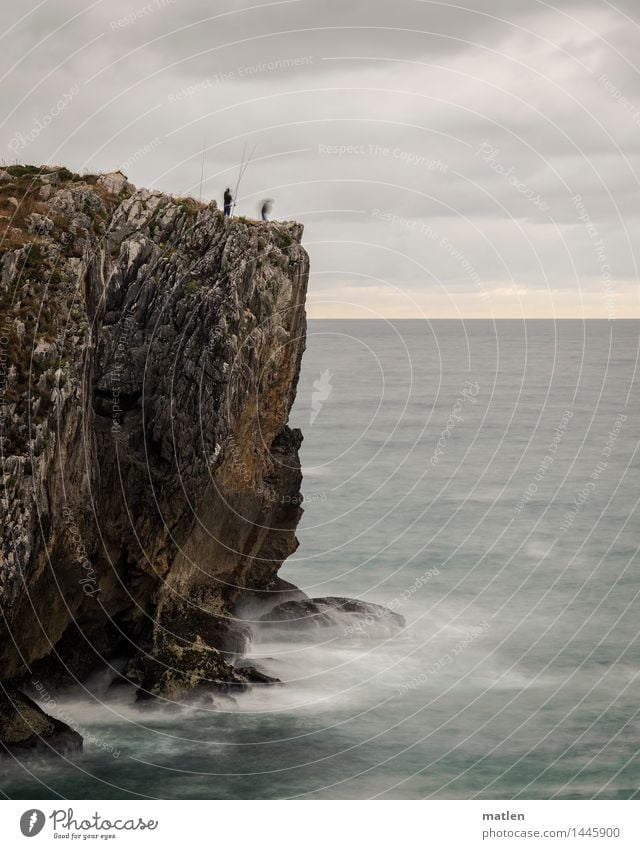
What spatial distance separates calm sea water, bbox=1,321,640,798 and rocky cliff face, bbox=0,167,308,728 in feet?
10.0

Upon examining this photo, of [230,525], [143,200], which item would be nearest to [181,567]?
[230,525]

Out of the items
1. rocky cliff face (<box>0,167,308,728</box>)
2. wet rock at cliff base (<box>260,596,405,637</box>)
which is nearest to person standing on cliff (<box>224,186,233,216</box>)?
rocky cliff face (<box>0,167,308,728</box>)

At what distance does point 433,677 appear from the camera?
48.5m

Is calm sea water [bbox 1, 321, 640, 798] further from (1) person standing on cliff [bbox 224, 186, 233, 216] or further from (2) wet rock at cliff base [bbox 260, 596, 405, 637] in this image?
(1) person standing on cliff [bbox 224, 186, 233, 216]

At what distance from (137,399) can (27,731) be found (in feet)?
42.8

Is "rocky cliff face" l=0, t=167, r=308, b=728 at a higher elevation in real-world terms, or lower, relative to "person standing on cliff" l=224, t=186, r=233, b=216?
lower

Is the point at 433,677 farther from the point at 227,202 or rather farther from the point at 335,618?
the point at 227,202

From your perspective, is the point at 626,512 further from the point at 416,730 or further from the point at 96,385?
the point at 96,385

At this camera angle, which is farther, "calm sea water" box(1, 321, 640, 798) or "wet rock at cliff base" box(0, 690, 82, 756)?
"calm sea water" box(1, 321, 640, 798)

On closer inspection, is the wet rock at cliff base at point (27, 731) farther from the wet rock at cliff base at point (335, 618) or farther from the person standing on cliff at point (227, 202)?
the person standing on cliff at point (227, 202)

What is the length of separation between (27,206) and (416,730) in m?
24.7

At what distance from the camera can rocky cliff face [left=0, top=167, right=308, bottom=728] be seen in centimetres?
3925

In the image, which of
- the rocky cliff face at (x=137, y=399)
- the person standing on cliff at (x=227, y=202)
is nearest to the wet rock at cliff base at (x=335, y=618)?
the rocky cliff face at (x=137, y=399)

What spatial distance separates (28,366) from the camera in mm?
38469
